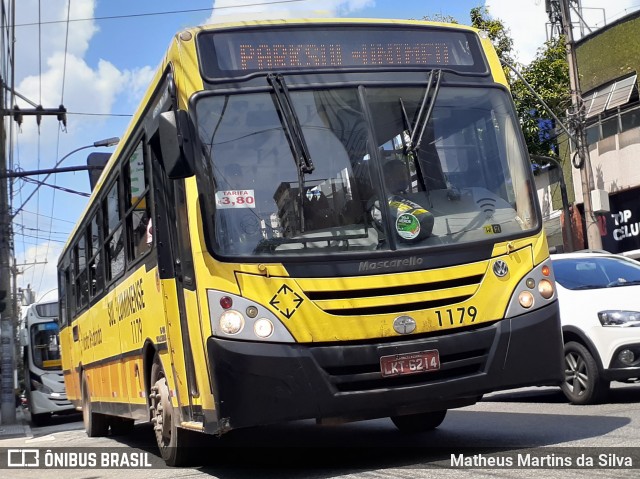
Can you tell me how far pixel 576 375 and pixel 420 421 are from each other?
6.44 ft

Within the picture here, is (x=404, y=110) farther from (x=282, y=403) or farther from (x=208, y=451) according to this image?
(x=208, y=451)

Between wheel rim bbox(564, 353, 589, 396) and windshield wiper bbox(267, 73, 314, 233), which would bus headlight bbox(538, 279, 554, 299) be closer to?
windshield wiper bbox(267, 73, 314, 233)

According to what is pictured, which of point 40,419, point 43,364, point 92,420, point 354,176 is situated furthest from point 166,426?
point 43,364

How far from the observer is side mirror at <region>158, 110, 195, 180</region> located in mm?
6875

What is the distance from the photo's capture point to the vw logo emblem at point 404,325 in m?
6.84

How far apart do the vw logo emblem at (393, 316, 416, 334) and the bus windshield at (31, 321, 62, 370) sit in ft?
71.7

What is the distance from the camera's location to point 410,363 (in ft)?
22.5

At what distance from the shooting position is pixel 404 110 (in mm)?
7430

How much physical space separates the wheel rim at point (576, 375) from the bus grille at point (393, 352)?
3.64 m

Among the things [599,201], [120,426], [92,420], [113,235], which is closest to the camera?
[113,235]

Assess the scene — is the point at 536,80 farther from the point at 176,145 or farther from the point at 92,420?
the point at 176,145

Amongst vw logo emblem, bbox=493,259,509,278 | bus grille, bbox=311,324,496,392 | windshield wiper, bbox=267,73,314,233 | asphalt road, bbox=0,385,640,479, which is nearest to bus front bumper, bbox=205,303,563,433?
bus grille, bbox=311,324,496,392

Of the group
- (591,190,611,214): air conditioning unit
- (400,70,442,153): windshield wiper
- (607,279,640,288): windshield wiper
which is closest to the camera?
(400,70,442,153): windshield wiper

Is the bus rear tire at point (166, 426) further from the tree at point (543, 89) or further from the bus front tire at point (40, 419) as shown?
the tree at point (543, 89)
